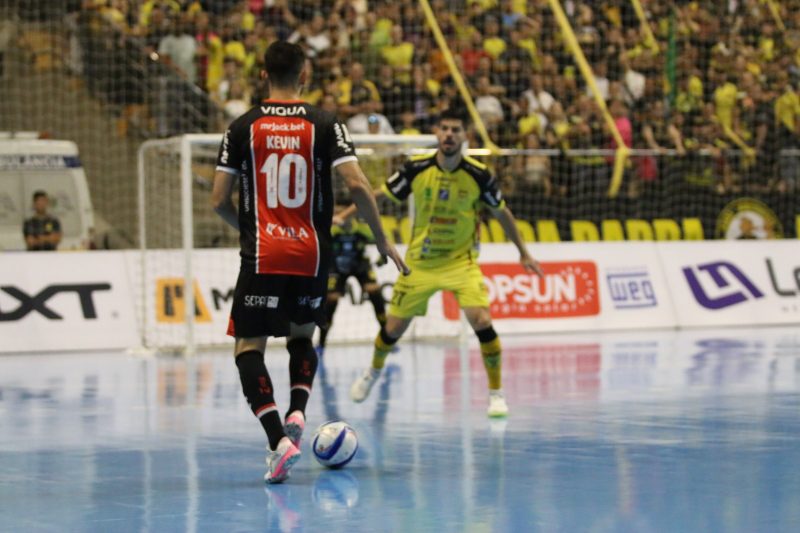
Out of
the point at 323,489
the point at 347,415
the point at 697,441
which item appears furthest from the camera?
the point at 347,415

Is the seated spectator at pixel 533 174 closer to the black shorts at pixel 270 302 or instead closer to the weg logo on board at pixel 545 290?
the weg logo on board at pixel 545 290

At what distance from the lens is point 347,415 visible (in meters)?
11.3

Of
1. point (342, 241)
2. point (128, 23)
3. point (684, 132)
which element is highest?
point (128, 23)

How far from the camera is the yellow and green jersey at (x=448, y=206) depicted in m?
11.7

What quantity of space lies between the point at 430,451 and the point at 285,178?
84.6 inches

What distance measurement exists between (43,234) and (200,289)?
266cm

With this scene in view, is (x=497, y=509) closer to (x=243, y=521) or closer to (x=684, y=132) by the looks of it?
(x=243, y=521)

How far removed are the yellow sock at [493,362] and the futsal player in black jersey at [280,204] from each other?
131 inches

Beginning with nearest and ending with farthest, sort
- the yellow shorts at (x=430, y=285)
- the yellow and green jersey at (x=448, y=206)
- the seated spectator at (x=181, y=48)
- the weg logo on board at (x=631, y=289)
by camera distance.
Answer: the yellow shorts at (x=430, y=285), the yellow and green jersey at (x=448, y=206), the weg logo on board at (x=631, y=289), the seated spectator at (x=181, y=48)

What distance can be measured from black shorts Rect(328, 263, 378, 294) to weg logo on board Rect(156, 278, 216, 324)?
6.68ft

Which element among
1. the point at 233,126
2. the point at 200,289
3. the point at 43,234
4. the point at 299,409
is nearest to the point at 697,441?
the point at 299,409

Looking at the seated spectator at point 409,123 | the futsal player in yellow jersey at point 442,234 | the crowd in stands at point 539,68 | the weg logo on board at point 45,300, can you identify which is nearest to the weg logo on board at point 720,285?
the crowd in stands at point 539,68

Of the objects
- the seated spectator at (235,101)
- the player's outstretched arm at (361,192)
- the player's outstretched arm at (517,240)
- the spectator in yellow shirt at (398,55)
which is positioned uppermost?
the spectator in yellow shirt at (398,55)

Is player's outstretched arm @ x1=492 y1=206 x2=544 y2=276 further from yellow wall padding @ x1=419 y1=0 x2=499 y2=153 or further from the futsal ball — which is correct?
yellow wall padding @ x1=419 y1=0 x2=499 y2=153
